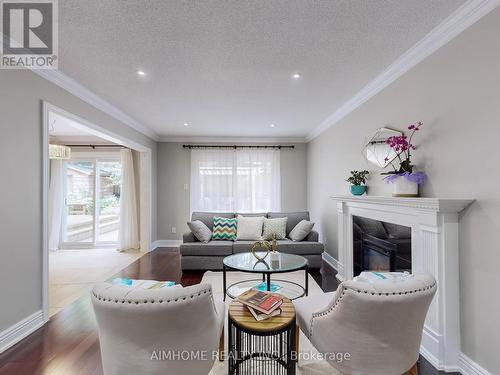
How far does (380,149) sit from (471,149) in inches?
41.9

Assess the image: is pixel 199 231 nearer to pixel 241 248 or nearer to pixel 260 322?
pixel 241 248

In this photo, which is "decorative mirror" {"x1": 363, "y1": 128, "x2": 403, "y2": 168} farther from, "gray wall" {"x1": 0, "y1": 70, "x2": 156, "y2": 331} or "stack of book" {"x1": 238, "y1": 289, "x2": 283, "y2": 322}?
"gray wall" {"x1": 0, "y1": 70, "x2": 156, "y2": 331}

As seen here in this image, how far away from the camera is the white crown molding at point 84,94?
2652 millimetres

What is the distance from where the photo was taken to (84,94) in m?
3.20

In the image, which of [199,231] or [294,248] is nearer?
[294,248]

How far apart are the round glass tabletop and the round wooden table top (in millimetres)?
907

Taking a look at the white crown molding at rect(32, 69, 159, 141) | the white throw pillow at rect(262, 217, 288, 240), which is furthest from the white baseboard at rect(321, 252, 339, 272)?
the white crown molding at rect(32, 69, 159, 141)

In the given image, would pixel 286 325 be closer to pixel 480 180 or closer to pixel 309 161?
pixel 480 180

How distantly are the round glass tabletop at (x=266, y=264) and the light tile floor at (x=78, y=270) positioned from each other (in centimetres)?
197

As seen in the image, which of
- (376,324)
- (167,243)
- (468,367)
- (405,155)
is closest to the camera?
(376,324)

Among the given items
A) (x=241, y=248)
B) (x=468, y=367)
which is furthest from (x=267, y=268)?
(x=468, y=367)

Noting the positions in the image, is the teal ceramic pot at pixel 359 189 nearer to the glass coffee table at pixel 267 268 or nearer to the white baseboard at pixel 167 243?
the glass coffee table at pixel 267 268

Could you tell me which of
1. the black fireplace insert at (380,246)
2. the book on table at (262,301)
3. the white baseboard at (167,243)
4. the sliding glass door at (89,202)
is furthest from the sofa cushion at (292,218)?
the sliding glass door at (89,202)

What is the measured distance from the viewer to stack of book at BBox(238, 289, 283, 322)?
1632 millimetres
